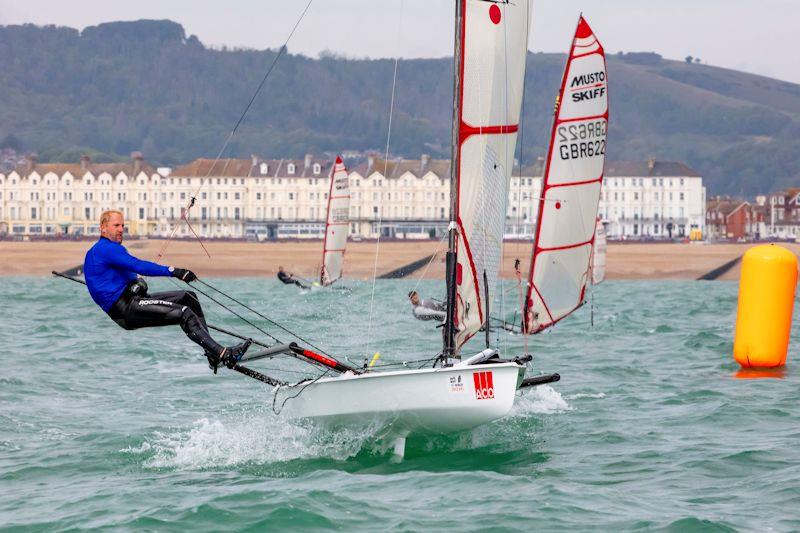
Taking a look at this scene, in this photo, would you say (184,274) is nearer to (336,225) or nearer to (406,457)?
(406,457)

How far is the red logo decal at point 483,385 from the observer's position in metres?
12.5

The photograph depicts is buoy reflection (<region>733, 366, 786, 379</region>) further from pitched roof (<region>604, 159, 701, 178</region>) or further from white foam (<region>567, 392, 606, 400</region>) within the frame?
pitched roof (<region>604, 159, 701, 178</region>)

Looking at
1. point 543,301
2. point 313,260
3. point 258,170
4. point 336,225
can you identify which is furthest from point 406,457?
point 258,170

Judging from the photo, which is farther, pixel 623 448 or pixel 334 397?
pixel 623 448

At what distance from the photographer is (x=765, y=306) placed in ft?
65.8

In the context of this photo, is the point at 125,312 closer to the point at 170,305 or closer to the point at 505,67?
the point at 170,305

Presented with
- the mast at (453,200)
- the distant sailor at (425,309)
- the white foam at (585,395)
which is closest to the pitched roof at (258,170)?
the distant sailor at (425,309)

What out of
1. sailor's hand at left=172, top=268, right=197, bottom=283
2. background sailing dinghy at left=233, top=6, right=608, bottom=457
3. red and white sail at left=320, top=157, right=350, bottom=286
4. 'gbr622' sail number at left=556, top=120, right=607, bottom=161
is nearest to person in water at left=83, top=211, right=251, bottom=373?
background sailing dinghy at left=233, top=6, right=608, bottom=457

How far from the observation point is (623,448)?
14.1 m

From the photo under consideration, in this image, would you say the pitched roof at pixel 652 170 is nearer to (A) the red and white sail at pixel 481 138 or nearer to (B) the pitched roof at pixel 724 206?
(B) the pitched roof at pixel 724 206

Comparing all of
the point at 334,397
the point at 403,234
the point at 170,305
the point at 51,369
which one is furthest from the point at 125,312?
the point at 403,234

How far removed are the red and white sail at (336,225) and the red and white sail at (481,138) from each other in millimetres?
34730

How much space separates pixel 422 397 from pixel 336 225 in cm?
3879

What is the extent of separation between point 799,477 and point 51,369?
13.2m
